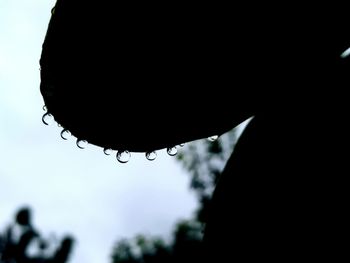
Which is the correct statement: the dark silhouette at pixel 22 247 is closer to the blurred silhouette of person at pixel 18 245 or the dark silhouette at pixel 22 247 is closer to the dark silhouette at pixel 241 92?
the blurred silhouette of person at pixel 18 245

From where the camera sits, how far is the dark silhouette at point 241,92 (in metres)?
0.95

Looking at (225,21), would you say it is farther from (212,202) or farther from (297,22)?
(212,202)

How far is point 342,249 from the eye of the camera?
0.89m

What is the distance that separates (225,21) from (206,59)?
12 centimetres

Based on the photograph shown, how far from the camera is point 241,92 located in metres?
1.09

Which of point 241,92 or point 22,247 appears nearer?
point 241,92

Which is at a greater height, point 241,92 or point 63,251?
point 63,251

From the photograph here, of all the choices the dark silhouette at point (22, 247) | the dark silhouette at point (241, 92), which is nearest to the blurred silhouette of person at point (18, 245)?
the dark silhouette at point (22, 247)

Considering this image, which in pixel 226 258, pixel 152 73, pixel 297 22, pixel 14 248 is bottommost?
pixel 226 258

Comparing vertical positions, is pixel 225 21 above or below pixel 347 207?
above

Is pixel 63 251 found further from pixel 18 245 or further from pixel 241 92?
pixel 241 92

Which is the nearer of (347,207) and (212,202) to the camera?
(347,207)

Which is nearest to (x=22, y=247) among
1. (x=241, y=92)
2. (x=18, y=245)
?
(x=18, y=245)

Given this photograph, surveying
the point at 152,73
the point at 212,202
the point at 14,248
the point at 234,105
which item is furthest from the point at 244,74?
the point at 14,248
